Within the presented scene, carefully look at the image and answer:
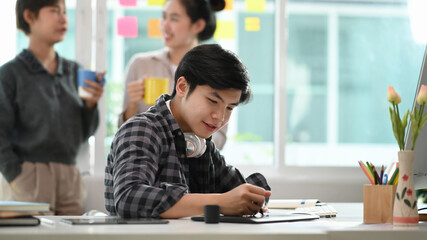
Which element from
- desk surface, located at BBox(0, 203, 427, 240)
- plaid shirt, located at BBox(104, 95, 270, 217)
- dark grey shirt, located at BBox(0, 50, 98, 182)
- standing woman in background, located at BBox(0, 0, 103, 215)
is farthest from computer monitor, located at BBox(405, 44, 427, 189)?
dark grey shirt, located at BBox(0, 50, 98, 182)

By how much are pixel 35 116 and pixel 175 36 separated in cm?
94

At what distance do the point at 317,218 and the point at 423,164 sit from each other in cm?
32

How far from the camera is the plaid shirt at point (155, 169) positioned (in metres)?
1.48

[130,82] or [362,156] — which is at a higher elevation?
[130,82]

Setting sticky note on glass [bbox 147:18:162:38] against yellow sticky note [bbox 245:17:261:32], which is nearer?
sticky note on glass [bbox 147:18:162:38]

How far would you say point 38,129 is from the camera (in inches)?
137

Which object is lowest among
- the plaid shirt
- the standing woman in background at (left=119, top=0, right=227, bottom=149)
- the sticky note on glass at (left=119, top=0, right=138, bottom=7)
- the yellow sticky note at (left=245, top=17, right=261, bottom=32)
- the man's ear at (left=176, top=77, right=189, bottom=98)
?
the plaid shirt

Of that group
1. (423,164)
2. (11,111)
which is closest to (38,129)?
(11,111)

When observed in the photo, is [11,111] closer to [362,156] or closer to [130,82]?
[130,82]

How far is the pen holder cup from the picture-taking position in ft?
4.80

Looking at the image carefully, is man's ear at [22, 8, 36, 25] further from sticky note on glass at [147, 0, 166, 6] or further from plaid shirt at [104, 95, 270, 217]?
plaid shirt at [104, 95, 270, 217]

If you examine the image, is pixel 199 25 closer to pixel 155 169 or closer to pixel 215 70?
pixel 215 70

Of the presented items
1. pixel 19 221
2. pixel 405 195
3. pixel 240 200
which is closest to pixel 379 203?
pixel 405 195

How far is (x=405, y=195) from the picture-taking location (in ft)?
4.57
